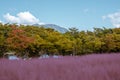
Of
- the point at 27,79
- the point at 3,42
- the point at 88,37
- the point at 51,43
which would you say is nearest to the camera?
the point at 27,79

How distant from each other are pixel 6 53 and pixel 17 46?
3152 mm

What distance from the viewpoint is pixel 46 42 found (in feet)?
82.0

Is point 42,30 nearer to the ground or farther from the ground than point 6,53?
farther from the ground

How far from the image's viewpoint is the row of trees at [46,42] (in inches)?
906

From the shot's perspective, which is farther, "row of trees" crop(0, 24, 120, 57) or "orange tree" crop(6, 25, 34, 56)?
"row of trees" crop(0, 24, 120, 57)

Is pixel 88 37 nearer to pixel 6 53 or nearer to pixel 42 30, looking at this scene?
pixel 42 30

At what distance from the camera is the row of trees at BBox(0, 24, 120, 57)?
23.0 metres

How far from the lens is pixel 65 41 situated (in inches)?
1022

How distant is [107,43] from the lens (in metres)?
30.2

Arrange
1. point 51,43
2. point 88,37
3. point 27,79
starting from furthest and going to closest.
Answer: point 88,37 → point 51,43 → point 27,79

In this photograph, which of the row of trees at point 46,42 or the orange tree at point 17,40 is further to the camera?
the row of trees at point 46,42

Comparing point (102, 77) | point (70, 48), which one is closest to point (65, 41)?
point (70, 48)

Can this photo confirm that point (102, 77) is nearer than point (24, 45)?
Yes

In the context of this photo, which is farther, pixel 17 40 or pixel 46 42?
pixel 46 42
